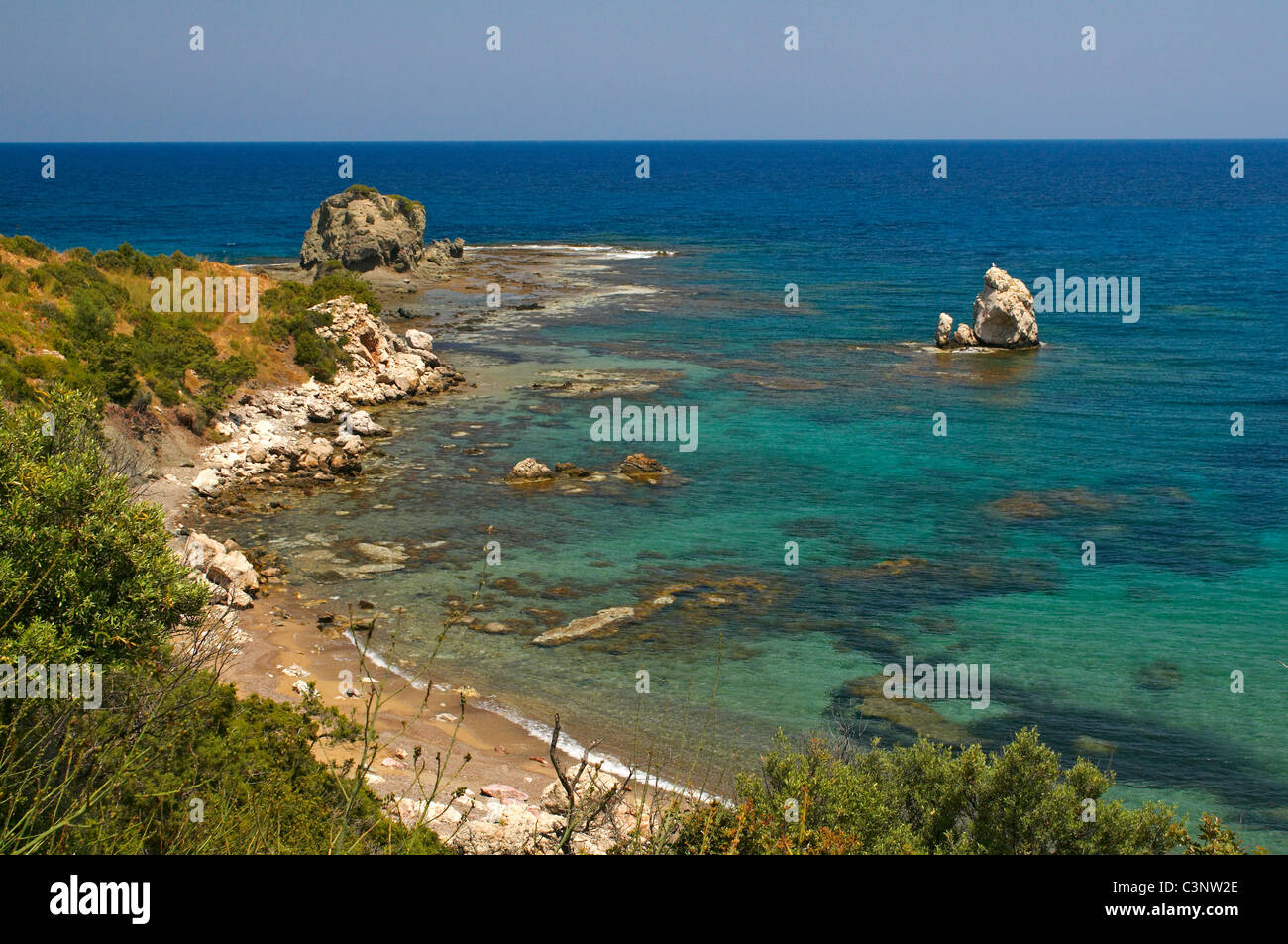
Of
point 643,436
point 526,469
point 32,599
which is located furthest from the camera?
point 643,436

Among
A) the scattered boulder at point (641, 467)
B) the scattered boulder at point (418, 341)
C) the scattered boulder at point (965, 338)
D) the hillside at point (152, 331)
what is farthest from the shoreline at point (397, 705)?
the scattered boulder at point (965, 338)

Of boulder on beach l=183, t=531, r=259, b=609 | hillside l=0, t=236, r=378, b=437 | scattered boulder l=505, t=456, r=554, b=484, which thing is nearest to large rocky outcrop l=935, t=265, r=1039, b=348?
scattered boulder l=505, t=456, r=554, b=484

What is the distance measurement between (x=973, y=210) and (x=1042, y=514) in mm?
118959

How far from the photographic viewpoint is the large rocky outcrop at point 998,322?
177 ft

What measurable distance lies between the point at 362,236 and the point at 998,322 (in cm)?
4519

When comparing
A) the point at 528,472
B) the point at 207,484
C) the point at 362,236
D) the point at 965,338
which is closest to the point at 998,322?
the point at 965,338

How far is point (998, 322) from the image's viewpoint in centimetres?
5438

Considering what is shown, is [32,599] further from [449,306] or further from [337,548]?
[449,306]

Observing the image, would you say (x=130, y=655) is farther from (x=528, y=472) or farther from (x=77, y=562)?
(x=528, y=472)

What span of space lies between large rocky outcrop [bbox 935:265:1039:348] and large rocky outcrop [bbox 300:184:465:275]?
136 feet

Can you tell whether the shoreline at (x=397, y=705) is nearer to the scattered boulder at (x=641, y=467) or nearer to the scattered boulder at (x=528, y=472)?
the scattered boulder at (x=528, y=472)

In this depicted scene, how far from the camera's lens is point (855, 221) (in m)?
126

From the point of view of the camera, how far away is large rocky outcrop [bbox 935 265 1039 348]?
54.0 m
